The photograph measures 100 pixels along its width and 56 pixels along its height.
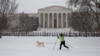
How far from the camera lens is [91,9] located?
136ft

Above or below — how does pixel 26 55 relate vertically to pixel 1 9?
→ below

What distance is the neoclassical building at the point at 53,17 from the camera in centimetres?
12964

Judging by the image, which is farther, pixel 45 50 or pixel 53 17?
pixel 53 17

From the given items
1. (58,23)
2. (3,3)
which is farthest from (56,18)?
(3,3)

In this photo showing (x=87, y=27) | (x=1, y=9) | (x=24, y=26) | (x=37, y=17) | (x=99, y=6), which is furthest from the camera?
(x=37, y=17)

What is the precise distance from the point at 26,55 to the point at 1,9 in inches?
1414

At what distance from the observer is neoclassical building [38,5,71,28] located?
130 meters

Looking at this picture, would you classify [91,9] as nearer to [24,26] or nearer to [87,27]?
[87,27]

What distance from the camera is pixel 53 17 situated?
134125 millimetres

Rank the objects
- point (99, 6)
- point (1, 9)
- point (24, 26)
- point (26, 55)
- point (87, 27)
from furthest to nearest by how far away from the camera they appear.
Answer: point (24, 26) → point (87, 27) → point (1, 9) → point (99, 6) → point (26, 55)

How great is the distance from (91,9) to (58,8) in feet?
290

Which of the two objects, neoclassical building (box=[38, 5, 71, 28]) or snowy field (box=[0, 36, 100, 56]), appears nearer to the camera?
snowy field (box=[0, 36, 100, 56])

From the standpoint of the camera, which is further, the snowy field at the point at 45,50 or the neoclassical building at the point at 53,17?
the neoclassical building at the point at 53,17

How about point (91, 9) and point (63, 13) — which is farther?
point (63, 13)
